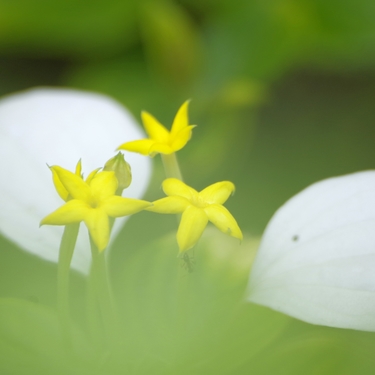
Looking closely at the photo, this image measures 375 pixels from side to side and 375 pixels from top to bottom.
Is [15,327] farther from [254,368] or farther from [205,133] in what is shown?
[205,133]

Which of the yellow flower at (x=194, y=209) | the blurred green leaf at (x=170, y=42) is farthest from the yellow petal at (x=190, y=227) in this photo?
the blurred green leaf at (x=170, y=42)

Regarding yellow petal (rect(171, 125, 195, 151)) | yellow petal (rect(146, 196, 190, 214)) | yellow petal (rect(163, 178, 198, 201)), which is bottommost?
yellow petal (rect(146, 196, 190, 214))

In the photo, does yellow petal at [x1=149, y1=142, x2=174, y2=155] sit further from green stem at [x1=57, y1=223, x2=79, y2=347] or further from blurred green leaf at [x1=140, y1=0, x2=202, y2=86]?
blurred green leaf at [x1=140, y1=0, x2=202, y2=86]

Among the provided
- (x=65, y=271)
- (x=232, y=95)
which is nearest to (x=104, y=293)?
(x=65, y=271)

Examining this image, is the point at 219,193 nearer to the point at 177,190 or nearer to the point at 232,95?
the point at 177,190

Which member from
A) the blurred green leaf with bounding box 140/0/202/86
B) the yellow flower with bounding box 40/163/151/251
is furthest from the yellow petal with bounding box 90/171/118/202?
the blurred green leaf with bounding box 140/0/202/86

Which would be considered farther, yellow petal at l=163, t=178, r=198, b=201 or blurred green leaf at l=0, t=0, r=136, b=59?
blurred green leaf at l=0, t=0, r=136, b=59

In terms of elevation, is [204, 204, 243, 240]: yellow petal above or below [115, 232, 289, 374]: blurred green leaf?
above

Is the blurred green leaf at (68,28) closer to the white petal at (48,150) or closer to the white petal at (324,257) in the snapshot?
the white petal at (48,150)
